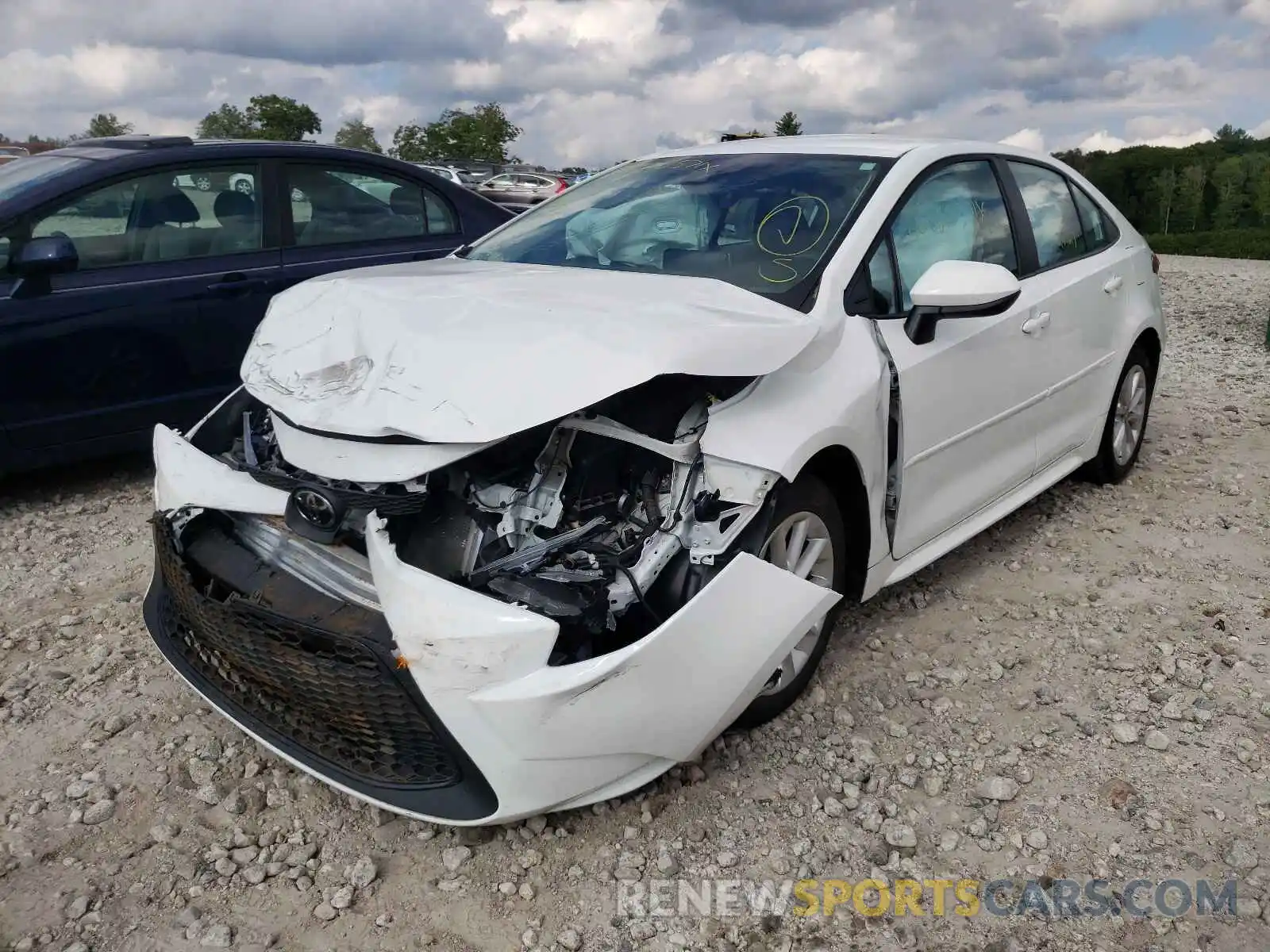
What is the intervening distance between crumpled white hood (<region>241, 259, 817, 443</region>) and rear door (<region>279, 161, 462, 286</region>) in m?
2.20

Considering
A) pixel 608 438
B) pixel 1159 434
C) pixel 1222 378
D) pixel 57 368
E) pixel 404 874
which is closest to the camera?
pixel 404 874

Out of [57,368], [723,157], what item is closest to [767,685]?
[723,157]

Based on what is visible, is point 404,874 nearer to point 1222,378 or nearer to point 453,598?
point 453,598

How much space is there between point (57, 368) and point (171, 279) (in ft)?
2.03

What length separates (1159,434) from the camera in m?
5.48

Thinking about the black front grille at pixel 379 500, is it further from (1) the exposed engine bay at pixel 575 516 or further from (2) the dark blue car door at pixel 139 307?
(2) the dark blue car door at pixel 139 307

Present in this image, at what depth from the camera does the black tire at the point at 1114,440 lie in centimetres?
436

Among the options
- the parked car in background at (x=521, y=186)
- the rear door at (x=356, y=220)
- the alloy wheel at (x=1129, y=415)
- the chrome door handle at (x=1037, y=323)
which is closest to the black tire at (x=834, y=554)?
the chrome door handle at (x=1037, y=323)

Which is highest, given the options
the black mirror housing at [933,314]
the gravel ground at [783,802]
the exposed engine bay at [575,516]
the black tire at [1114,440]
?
the black mirror housing at [933,314]

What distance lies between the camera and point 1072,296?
3.77 metres

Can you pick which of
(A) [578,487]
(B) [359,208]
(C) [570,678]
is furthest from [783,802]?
(B) [359,208]

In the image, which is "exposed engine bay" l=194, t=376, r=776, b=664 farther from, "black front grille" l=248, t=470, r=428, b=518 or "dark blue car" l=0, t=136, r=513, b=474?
"dark blue car" l=0, t=136, r=513, b=474


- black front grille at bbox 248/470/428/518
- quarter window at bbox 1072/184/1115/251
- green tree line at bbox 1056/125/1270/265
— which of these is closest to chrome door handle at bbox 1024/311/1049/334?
quarter window at bbox 1072/184/1115/251

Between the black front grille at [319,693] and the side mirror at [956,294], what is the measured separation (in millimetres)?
1729
